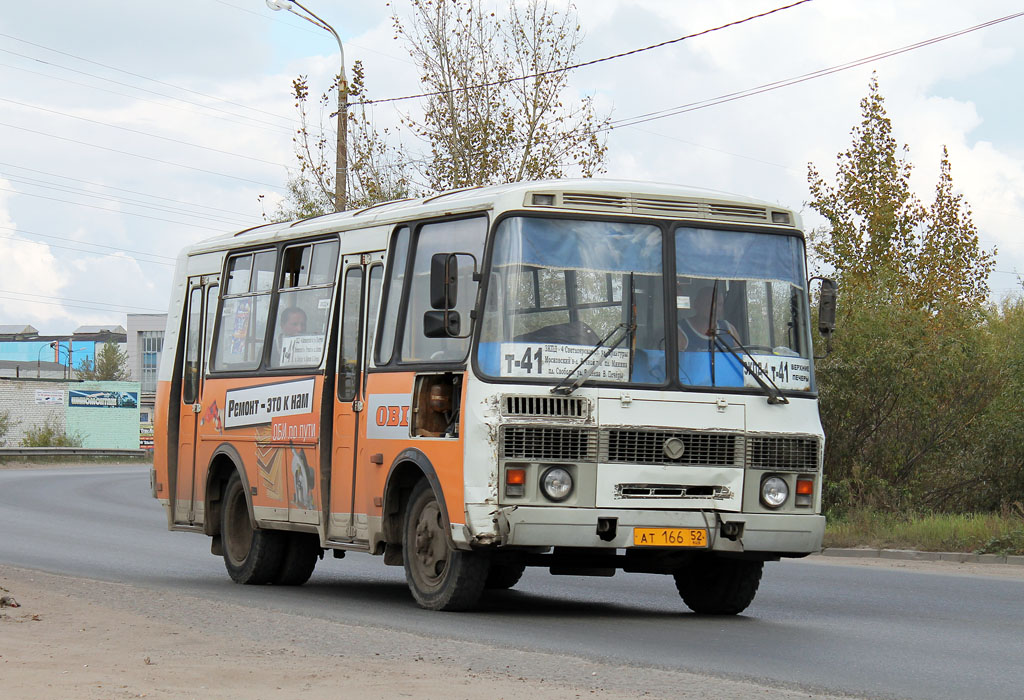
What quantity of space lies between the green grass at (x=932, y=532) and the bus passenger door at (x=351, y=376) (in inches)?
373

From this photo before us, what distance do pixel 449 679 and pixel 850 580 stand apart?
933 cm

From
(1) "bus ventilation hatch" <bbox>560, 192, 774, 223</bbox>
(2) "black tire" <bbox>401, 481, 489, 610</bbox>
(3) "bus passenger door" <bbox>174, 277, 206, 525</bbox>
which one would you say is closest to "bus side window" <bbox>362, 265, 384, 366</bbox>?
(2) "black tire" <bbox>401, 481, 489, 610</bbox>

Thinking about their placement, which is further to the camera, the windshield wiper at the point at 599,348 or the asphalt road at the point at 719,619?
the windshield wiper at the point at 599,348

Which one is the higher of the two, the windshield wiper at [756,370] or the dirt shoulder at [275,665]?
the windshield wiper at [756,370]

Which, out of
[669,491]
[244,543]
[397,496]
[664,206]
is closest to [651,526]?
[669,491]

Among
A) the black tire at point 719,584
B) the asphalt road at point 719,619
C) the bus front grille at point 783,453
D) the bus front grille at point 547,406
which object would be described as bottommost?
the asphalt road at point 719,619

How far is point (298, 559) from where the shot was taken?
49.9ft

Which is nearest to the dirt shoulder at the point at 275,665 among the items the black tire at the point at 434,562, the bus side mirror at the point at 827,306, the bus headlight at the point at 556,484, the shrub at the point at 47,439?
the black tire at the point at 434,562

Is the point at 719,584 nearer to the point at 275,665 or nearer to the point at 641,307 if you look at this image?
the point at 641,307

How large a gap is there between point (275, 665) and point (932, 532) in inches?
536

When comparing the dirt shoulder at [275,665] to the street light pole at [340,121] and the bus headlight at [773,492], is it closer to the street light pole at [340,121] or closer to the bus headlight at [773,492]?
the bus headlight at [773,492]

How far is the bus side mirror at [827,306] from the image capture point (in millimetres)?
12039

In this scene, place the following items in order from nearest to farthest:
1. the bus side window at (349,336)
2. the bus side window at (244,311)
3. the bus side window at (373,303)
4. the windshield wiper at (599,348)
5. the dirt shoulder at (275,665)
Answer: the dirt shoulder at (275,665)
the windshield wiper at (599,348)
the bus side window at (373,303)
the bus side window at (349,336)
the bus side window at (244,311)

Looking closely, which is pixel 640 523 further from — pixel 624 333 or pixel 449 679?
pixel 449 679
